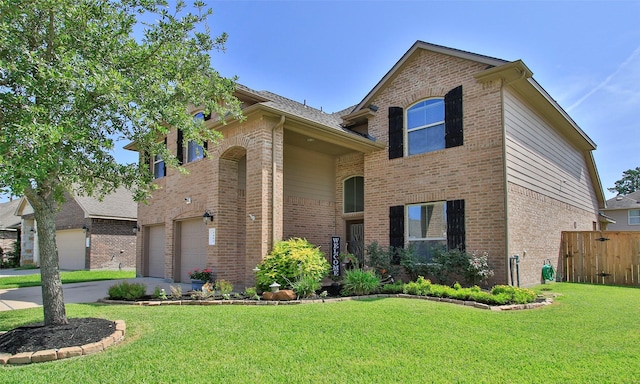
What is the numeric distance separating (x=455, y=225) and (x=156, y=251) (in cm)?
1158

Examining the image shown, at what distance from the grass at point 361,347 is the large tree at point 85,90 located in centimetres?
187

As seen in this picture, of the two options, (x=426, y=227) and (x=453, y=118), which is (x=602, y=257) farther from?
(x=453, y=118)

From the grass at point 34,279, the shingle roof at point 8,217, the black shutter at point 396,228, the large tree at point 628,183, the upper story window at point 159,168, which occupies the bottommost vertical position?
the grass at point 34,279

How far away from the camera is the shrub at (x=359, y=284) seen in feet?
29.8

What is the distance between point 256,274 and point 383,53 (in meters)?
9.11

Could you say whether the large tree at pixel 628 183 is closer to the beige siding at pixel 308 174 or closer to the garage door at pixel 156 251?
the beige siding at pixel 308 174

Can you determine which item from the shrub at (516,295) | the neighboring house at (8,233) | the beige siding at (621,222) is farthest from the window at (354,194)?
the neighboring house at (8,233)

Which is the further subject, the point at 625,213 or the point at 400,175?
the point at 625,213

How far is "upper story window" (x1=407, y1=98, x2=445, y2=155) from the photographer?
11.1 m

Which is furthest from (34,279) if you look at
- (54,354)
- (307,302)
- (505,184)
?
(505,184)

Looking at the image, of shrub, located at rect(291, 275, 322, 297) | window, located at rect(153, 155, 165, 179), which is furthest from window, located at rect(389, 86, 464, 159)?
window, located at rect(153, 155, 165, 179)

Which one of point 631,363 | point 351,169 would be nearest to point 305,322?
point 631,363

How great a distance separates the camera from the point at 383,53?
14117 mm

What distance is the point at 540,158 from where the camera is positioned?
39.8 feet
